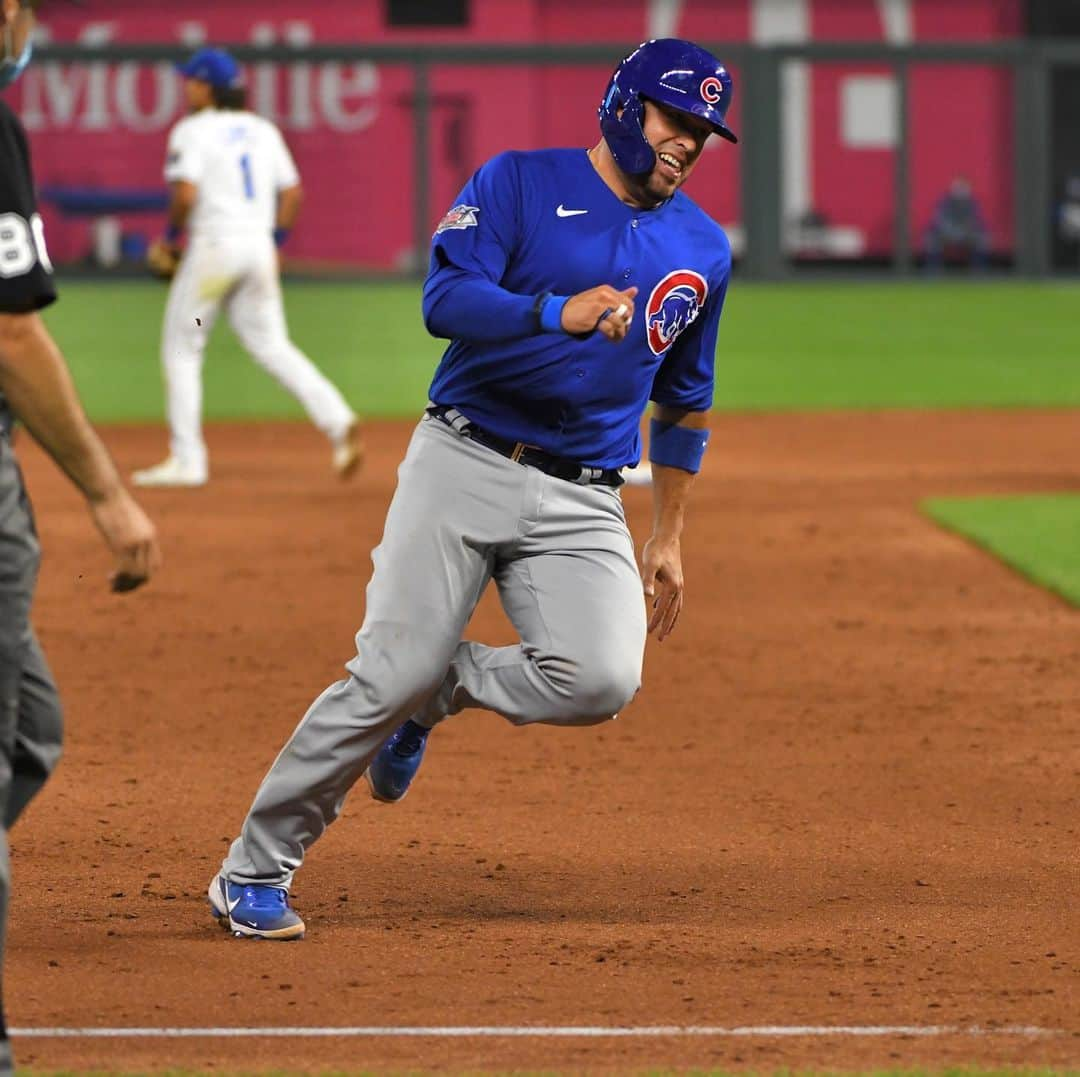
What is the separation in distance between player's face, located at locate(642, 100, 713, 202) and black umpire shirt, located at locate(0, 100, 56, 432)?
1.69 metres

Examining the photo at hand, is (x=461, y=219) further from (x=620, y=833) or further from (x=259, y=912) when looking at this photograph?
(x=620, y=833)

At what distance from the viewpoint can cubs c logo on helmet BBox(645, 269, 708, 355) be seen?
5309 mm

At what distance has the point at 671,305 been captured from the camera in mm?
5352

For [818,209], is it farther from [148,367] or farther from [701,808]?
[701,808]

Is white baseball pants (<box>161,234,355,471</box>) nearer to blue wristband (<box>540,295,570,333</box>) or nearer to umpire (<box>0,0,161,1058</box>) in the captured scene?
blue wristband (<box>540,295,570,333</box>)

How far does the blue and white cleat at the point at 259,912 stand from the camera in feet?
17.1

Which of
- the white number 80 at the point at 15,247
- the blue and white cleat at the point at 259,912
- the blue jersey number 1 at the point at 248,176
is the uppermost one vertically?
the blue jersey number 1 at the point at 248,176

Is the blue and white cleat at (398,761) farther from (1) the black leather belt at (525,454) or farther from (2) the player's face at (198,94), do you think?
(2) the player's face at (198,94)

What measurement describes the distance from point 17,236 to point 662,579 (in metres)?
2.32

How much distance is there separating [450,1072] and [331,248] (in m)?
30.9

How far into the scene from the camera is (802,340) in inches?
976

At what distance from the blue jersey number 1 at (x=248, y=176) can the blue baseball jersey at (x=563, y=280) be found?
8265mm

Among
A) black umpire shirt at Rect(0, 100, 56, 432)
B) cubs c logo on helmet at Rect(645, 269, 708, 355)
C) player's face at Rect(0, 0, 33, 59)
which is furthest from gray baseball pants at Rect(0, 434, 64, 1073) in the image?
cubs c logo on helmet at Rect(645, 269, 708, 355)

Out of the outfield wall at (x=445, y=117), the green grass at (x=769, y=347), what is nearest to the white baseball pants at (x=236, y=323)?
the green grass at (x=769, y=347)
